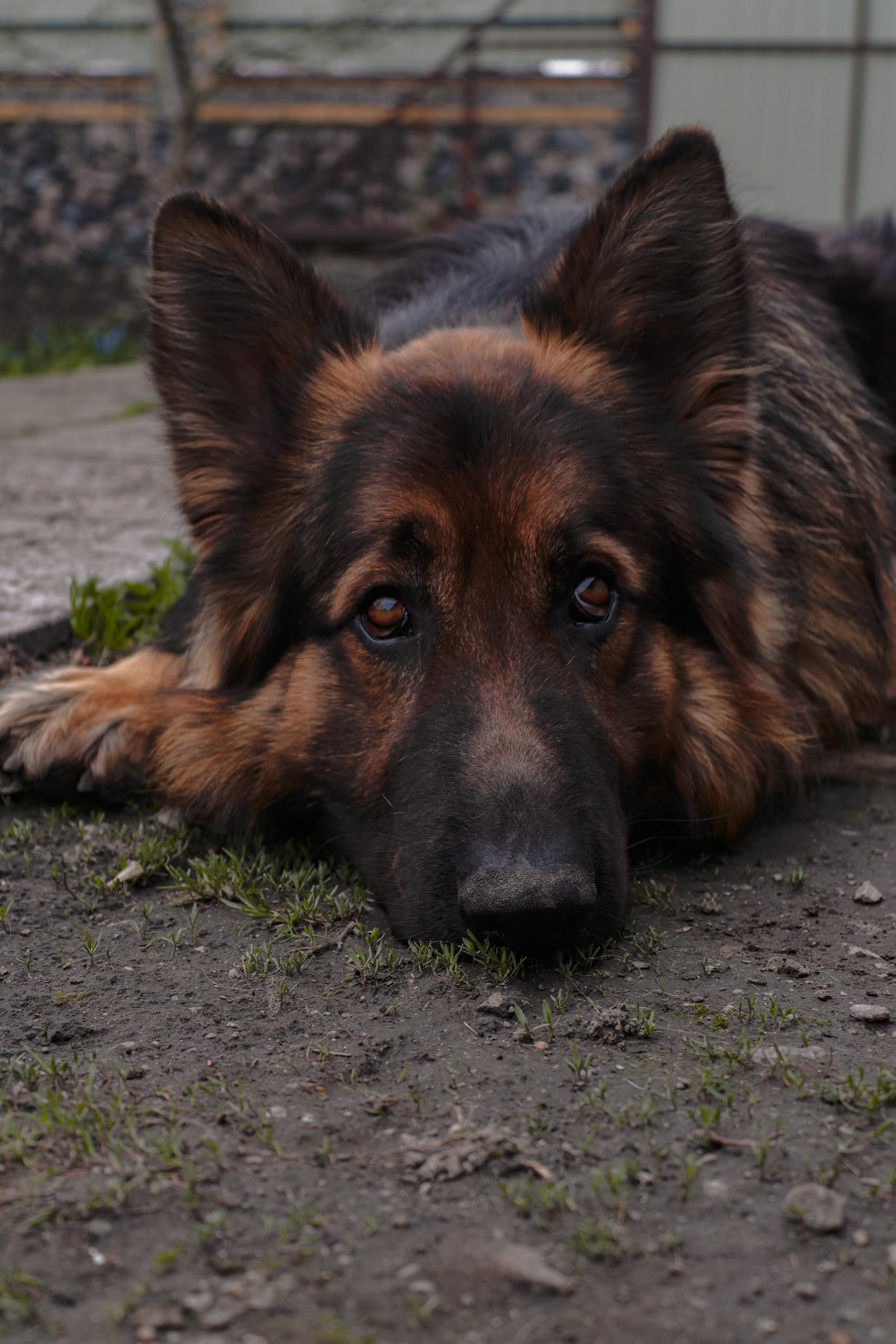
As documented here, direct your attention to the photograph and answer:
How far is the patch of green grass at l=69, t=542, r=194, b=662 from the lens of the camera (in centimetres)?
456

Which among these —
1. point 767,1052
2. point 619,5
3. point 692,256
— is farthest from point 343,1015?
point 619,5

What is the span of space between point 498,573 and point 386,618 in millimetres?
299

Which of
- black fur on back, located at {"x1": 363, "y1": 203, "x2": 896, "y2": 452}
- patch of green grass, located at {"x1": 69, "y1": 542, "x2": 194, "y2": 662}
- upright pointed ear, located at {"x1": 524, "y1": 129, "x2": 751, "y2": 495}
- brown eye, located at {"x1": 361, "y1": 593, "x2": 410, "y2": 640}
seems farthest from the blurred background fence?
brown eye, located at {"x1": 361, "y1": 593, "x2": 410, "y2": 640}

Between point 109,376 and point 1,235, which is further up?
point 1,235

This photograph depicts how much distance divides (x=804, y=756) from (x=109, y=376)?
9.24 metres

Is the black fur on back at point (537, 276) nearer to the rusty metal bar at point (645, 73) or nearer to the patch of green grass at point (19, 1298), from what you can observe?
the patch of green grass at point (19, 1298)

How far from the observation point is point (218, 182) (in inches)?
572

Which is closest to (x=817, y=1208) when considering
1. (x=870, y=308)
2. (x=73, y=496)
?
(x=870, y=308)

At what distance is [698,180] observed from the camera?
131 inches

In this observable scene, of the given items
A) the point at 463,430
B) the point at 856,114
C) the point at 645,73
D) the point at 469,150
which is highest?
the point at 645,73

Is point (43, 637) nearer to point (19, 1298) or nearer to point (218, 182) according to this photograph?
point (19, 1298)

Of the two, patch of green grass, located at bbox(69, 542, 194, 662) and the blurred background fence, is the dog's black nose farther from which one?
the blurred background fence

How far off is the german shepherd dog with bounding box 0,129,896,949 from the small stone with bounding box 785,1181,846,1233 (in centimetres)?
76

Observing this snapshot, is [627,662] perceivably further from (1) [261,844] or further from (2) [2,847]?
(2) [2,847]
